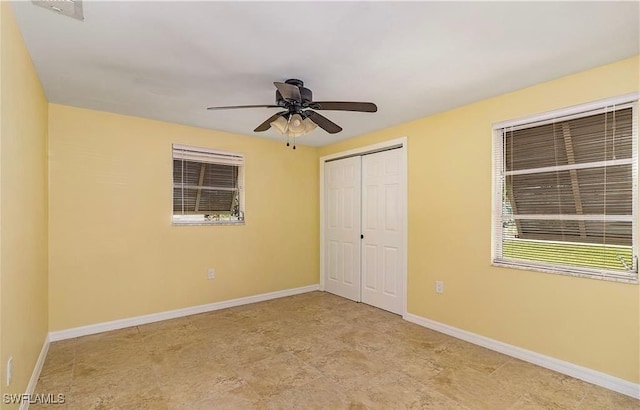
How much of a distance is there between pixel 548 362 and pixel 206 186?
402cm

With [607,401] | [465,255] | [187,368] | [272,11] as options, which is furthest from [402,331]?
[272,11]

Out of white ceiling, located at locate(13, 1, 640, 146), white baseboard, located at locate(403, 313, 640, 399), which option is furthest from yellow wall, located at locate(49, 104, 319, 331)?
white baseboard, located at locate(403, 313, 640, 399)

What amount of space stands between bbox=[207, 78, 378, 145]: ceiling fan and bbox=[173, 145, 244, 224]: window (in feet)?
5.24

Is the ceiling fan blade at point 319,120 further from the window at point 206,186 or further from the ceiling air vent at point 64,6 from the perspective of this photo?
the window at point 206,186

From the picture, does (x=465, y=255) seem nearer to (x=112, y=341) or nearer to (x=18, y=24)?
(x=112, y=341)

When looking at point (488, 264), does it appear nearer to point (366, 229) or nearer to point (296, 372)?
point (366, 229)

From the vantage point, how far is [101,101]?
3.03 meters

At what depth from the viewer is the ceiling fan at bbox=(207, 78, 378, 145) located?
7.27 feet

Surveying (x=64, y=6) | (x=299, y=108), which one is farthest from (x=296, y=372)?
(x=64, y=6)

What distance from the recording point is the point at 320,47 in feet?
6.69

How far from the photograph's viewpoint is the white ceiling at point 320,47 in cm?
170

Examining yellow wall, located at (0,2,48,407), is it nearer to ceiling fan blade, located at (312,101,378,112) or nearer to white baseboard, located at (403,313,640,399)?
ceiling fan blade, located at (312,101,378,112)

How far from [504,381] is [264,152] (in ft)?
12.4

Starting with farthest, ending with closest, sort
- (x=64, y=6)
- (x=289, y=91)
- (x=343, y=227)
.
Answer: (x=343, y=227), (x=289, y=91), (x=64, y=6)
